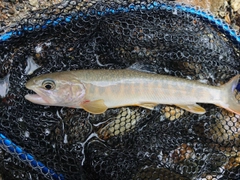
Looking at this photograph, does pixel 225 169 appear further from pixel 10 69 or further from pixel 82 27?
pixel 10 69

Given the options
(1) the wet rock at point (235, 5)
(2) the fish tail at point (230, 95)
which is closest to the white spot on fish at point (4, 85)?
(2) the fish tail at point (230, 95)

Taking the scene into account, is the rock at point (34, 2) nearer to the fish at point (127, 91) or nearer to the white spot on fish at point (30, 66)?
the white spot on fish at point (30, 66)

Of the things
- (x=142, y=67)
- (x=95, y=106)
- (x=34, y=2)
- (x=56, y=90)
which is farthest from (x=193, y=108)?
(x=34, y=2)

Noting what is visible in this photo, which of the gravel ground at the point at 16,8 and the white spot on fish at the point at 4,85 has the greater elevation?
the gravel ground at the point at 16,8

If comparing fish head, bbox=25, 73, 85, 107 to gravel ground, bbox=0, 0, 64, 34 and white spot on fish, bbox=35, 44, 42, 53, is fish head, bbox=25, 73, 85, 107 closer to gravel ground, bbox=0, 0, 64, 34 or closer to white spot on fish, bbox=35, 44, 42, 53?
white spot on fish, bbox=35, 44, 42, 53

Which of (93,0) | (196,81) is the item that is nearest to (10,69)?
(93,0)

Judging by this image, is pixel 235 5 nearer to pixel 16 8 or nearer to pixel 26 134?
pixel 16 8
